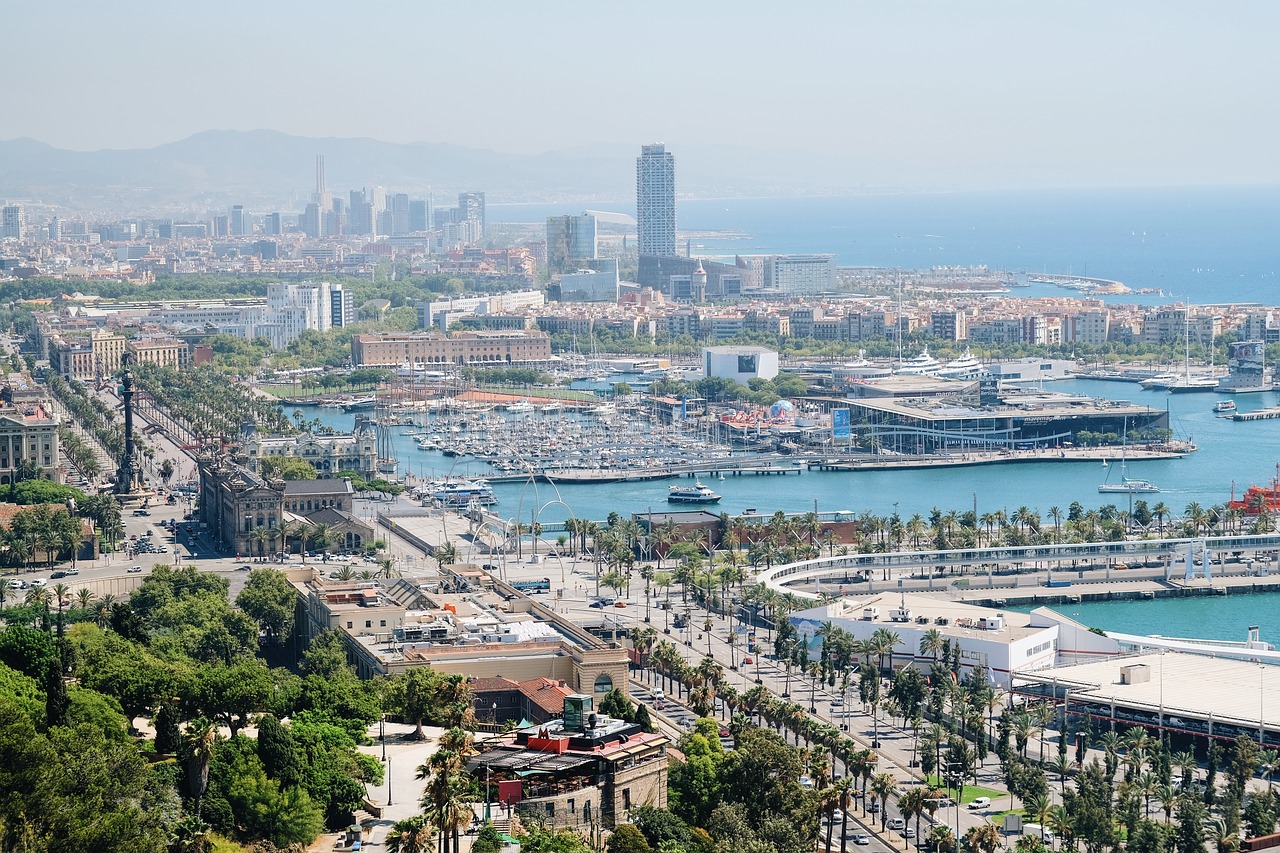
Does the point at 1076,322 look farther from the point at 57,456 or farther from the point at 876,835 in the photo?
the point at 876,835

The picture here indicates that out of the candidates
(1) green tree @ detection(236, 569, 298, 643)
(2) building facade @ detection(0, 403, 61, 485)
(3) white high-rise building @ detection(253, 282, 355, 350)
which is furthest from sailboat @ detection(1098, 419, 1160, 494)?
(3) white high-rise building @ detection(253, 282, 355, 350)

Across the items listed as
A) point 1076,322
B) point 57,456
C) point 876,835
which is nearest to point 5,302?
point 1076,322

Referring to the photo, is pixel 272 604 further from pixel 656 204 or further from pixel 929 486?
pixel 656 204

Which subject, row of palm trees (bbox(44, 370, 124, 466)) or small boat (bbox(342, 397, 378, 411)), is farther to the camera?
small boat (bbox(342, 397, 378, 411))

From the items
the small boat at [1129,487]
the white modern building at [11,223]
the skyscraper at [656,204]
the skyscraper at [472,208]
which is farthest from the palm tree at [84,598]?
the skyscraper at [472,208]

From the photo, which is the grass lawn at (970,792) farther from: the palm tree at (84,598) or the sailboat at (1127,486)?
the sailboat at (1127,486)

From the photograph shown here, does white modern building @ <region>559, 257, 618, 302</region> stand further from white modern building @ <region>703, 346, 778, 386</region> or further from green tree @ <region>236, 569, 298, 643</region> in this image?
green tree @ <region>236, 569, 298, 643</region>

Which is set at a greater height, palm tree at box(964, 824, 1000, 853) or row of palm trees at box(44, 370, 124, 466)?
palm tree at box(964, 824, 1000, 853)
